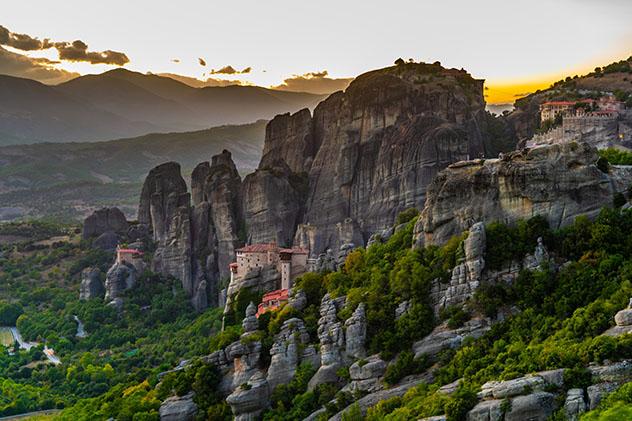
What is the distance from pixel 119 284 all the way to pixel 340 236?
25309 mm

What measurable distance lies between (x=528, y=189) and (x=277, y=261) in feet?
85.5

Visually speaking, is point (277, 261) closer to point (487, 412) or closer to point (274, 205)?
point (274, 205)

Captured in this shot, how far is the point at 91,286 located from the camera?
297 ft

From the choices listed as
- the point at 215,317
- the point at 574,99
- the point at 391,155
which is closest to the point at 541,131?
the point at 574,99

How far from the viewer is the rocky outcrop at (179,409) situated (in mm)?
43156

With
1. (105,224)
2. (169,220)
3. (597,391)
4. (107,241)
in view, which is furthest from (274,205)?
(597,391)

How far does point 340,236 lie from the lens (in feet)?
255

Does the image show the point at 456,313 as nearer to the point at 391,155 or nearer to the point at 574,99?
the point at 391,155

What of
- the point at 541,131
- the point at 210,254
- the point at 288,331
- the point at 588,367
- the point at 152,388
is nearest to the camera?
the point at 588,367

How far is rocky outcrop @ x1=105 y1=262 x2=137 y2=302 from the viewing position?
8762 cm

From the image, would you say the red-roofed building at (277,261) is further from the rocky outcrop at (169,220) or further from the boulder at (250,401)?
the rocky outcrop at (169,220)

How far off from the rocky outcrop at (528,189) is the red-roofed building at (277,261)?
18294 mm

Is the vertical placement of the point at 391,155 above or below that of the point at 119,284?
above

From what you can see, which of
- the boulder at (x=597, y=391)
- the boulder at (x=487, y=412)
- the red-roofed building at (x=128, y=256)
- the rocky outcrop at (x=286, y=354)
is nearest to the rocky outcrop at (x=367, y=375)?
the rocky outcrop at (x=286, y=354)
